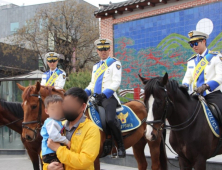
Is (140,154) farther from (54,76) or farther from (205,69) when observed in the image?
(54,76)

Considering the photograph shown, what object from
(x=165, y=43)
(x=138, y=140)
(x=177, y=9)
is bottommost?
(x=138, y=140)

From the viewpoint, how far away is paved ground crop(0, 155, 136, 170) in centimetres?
840

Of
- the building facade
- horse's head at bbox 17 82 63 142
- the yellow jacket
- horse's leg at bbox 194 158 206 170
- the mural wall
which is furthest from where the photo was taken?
the building facade

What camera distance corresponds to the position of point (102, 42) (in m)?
5.85

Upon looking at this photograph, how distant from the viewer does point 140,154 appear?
640 centimetres

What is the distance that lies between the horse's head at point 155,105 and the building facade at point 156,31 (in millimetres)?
9026

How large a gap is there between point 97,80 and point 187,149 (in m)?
2.37

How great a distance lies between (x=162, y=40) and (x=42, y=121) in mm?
9955

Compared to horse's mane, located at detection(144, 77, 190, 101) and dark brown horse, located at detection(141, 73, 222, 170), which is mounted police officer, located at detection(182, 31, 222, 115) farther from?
horse's mane, located at detection(144, 77, 190, 101)

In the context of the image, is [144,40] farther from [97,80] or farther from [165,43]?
[97,80]

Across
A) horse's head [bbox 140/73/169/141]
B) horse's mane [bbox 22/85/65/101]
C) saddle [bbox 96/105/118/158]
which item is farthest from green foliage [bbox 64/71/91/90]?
horse's head [bbox 140/73/169/141]

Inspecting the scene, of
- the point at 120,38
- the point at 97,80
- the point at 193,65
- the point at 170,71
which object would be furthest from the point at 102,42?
the point at 120,38

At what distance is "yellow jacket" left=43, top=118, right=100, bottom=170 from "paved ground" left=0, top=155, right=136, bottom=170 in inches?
226

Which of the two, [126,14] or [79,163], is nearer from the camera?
[79,163]
